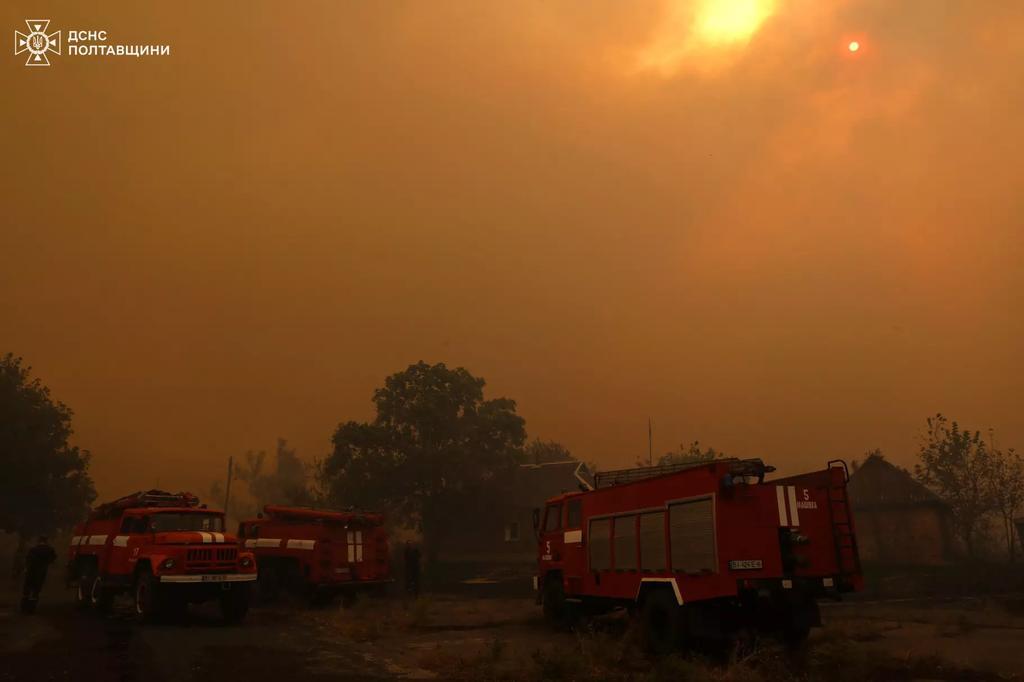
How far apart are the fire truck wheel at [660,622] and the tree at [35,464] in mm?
42786

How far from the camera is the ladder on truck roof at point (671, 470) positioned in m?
11.7

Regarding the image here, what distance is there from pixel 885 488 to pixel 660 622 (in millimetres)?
43387

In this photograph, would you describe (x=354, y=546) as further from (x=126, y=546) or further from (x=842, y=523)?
(x=842, y=523)

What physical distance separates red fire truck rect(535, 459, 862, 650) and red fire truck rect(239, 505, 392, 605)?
10.8 metres

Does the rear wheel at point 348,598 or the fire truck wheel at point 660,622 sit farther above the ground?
the fire truck wheel at point 660,622

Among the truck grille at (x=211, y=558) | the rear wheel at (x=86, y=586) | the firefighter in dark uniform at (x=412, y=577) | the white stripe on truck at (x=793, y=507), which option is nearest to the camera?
the white stripe on truck at (x=793, y=507)

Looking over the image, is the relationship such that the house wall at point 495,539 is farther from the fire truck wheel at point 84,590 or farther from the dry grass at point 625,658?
the dry grass at point 625,658

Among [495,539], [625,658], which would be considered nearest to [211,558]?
[625,658]

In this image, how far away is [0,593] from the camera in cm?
2622

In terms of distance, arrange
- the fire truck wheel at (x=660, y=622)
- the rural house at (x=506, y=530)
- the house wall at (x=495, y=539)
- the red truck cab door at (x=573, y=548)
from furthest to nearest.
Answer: the house wall at (x=495, y=539)
the rural house at (x=506, y=530)
the red truck cab door at (x=573, y=548)
the fire truck wheel at (x=660, y=622)

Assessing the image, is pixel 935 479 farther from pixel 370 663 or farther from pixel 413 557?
pixel 370 663

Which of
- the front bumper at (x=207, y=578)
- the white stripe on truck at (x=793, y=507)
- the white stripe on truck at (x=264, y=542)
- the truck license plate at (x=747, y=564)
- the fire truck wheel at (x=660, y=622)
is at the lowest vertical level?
the fire truck wheel at (x=660, y=622)

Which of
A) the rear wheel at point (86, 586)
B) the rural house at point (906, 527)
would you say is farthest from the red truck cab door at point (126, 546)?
the rural house at point (906, 527)

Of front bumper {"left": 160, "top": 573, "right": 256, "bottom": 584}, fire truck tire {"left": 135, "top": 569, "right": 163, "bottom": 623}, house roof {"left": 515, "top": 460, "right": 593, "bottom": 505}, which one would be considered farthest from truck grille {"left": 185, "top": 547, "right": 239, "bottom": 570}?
house roof {"left": 515, "top": 460, "right": 593, "bottom": 505}
